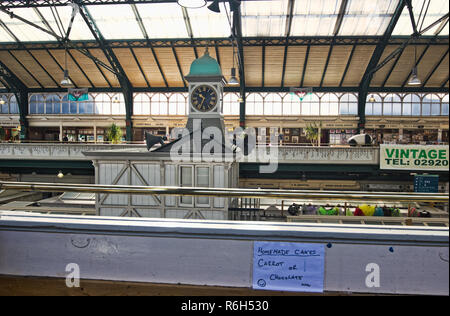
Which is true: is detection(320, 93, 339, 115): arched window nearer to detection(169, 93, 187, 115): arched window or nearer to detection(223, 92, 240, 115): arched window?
detection(223, 92, 240, 115): arched window

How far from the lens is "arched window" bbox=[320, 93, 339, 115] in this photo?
31391mm

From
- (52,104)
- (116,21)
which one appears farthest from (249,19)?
(52,104)

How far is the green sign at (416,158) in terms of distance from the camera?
17062mm

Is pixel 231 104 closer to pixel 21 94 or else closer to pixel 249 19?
pixel 249 19

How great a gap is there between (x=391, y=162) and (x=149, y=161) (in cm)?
1426

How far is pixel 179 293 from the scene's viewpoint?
2738 millimetres

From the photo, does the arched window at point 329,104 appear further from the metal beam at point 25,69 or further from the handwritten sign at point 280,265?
the handwritten sign at point 280,265

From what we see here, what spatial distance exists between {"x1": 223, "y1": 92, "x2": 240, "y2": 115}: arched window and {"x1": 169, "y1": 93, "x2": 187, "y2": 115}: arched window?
4.24m

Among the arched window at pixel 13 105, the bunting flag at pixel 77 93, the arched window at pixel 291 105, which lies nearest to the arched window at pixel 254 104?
the arched window at pixel 291 105

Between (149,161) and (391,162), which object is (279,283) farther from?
(391,162)

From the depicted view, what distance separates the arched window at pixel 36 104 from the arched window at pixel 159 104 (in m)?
12.1

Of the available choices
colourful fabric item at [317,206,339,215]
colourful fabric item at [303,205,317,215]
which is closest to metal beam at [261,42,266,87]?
colourful fabric item at [303,205,317,215]

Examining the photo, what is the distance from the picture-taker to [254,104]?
1257 inches
